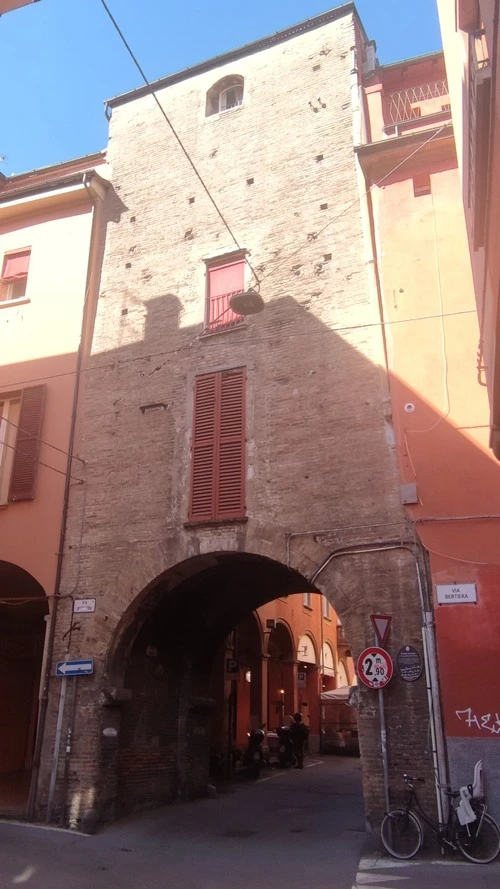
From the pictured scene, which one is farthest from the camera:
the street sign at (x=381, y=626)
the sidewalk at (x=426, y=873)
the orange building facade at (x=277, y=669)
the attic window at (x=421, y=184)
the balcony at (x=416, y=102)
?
the orange building facade at (x=277, y=669)

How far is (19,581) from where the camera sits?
14.1m

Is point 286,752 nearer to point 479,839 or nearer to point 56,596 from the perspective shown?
point 56,596

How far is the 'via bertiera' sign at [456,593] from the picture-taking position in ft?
29.1

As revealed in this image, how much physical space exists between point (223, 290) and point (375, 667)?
712 cm

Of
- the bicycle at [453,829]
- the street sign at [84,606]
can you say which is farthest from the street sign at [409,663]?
the street sign at [84,606]

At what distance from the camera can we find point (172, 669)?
12789 millimetres

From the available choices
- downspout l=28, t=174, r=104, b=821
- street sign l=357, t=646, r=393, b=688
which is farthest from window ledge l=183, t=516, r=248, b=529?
street sign l=357, t=646, r=393, b=688

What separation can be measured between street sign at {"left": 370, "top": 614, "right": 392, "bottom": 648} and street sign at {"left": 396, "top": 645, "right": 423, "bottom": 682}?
27cm

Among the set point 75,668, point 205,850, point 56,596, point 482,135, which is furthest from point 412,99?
point 205,850

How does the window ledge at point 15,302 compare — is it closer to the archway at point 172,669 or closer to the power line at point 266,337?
the power line at point 266,337

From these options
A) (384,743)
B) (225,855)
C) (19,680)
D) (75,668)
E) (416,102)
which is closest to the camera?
(384,743)

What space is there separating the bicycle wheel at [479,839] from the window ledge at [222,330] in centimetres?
800

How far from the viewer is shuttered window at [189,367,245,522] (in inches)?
436

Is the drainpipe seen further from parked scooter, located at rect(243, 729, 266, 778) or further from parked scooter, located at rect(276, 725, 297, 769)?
parked scooter, located at rect(276, 725, 297, 769)
